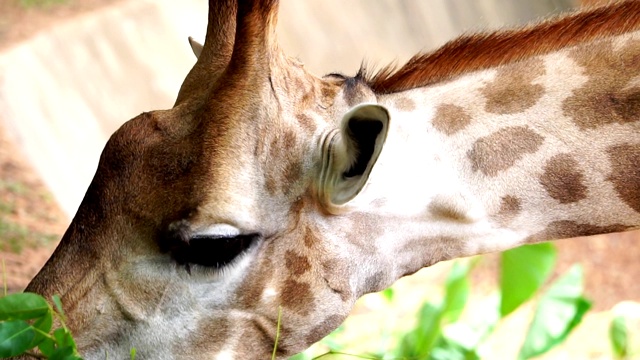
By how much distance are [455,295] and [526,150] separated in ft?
6.87

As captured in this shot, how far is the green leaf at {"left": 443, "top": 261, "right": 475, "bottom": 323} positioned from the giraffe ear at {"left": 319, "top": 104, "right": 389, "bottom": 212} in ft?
7.56

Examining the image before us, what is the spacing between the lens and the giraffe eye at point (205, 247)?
2.76 m

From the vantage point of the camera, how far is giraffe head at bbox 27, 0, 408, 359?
2.80m

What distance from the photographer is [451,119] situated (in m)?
3.13

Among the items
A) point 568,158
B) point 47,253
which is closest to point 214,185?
point 568,158

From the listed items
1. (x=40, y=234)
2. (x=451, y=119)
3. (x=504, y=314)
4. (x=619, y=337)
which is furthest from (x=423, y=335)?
(x=40, y=234)

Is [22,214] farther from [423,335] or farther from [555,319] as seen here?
[555,319]

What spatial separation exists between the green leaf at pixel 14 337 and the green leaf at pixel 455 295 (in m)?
2.87

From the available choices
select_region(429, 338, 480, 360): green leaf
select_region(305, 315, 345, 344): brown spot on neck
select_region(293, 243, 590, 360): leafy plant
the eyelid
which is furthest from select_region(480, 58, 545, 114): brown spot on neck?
select_region(429, 338, 480, 360): green leaf

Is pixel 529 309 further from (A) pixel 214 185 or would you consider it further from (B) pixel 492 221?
(A) pixel 214 185

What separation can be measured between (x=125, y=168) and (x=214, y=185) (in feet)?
1.03

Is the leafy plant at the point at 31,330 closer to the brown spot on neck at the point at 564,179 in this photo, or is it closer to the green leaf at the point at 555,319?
the brown spot on neck at the point at 564,179

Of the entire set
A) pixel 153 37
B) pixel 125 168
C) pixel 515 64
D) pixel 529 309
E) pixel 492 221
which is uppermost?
pixel 153 37

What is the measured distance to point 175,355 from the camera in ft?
9.46
